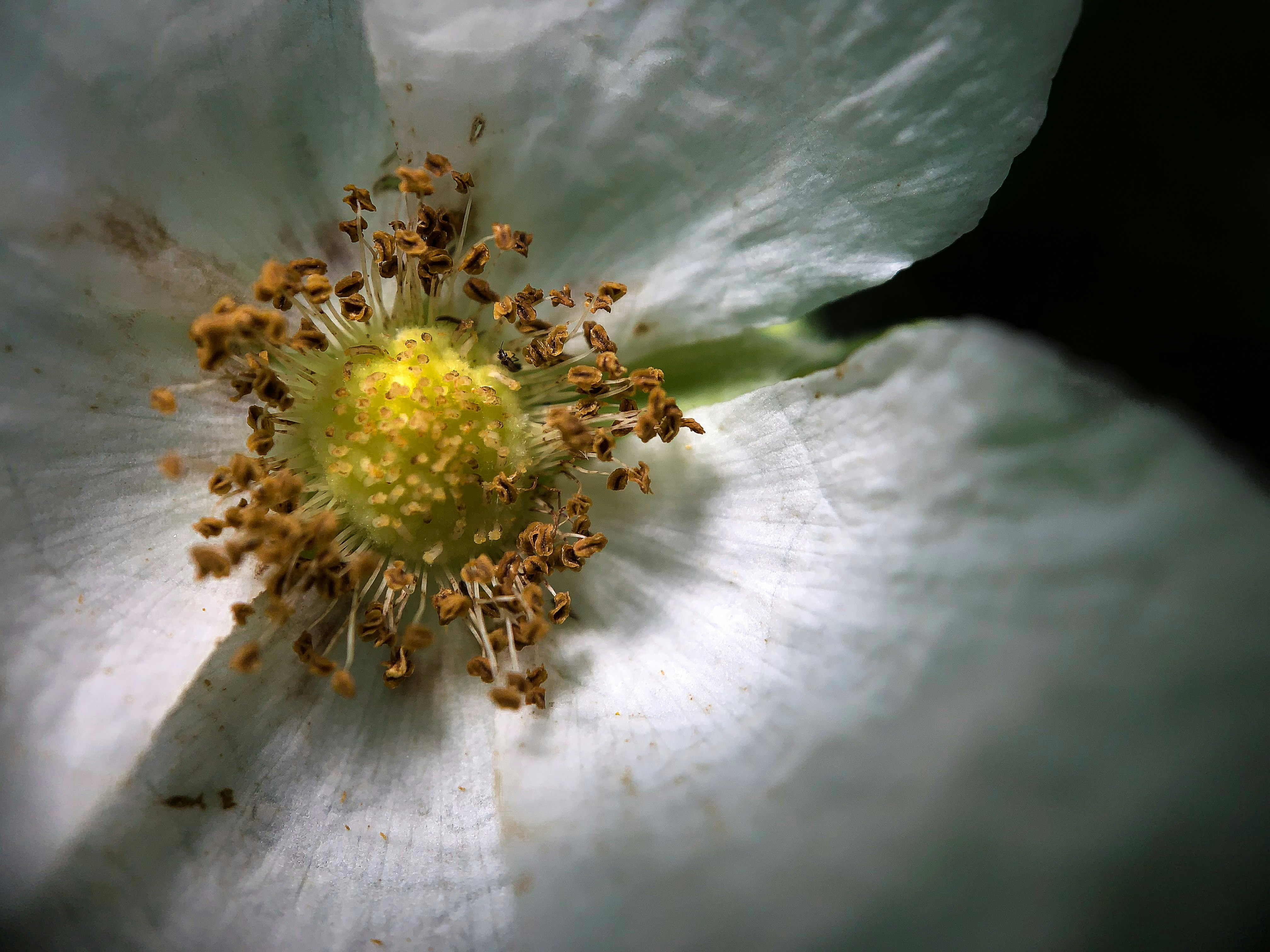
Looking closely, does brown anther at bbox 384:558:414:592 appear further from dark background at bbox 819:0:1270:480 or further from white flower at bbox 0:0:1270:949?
dark background at bbox 819:0:1270:480

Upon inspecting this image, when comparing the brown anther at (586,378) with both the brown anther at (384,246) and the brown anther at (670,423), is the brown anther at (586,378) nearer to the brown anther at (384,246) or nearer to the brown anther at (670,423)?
the brown anther at (670,423)

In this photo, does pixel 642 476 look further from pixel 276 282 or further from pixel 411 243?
pixel 276 282

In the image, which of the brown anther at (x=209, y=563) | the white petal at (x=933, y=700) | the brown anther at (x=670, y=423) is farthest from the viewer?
the brown anther at (x=670, y=423)

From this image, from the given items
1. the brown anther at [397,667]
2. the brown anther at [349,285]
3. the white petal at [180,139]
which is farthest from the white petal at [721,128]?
the brown anther at [397,667]

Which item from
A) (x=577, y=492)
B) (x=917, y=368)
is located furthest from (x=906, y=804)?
(x=577, y=492)

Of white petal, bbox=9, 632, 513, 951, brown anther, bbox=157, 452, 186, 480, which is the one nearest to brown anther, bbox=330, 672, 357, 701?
white petal, bbox=9, 632, 513, 951

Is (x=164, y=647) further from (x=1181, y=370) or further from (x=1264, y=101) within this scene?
(x=1264, y=101)

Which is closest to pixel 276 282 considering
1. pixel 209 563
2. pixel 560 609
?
pixel 209 563
